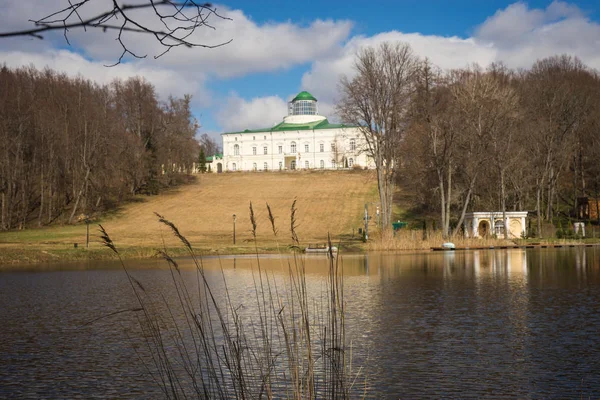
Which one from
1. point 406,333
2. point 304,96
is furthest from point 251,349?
point 304,96

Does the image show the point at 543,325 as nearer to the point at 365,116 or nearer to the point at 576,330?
the point at 576,330

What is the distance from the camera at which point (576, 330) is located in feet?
38.1

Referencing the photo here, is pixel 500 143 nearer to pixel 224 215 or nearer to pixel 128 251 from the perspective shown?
pixel 128 251

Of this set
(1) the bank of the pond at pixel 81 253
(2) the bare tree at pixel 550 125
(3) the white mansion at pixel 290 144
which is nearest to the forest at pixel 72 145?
(1) the bank of the pond at pixel 81 253

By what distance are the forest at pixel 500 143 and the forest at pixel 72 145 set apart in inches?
1013

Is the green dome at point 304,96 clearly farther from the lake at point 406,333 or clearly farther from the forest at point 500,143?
the lake at point 406,333

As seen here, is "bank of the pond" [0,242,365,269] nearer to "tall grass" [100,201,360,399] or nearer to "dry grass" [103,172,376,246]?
"dry grass" [103,172,376,246]

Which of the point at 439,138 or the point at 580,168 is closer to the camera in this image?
the point at 439,138

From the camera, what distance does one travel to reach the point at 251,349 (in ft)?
24.9

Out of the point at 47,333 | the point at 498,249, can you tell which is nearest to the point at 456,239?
the point at 498,249

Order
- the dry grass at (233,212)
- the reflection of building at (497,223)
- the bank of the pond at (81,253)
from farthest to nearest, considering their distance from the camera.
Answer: the dry grass at (233,212)
the reflection of building at (497,223)
the bank of the pond at (81,253)

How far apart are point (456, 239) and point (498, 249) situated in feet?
7.48

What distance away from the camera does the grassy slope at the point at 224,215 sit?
3994cm

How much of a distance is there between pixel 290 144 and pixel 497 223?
75.9 meters
